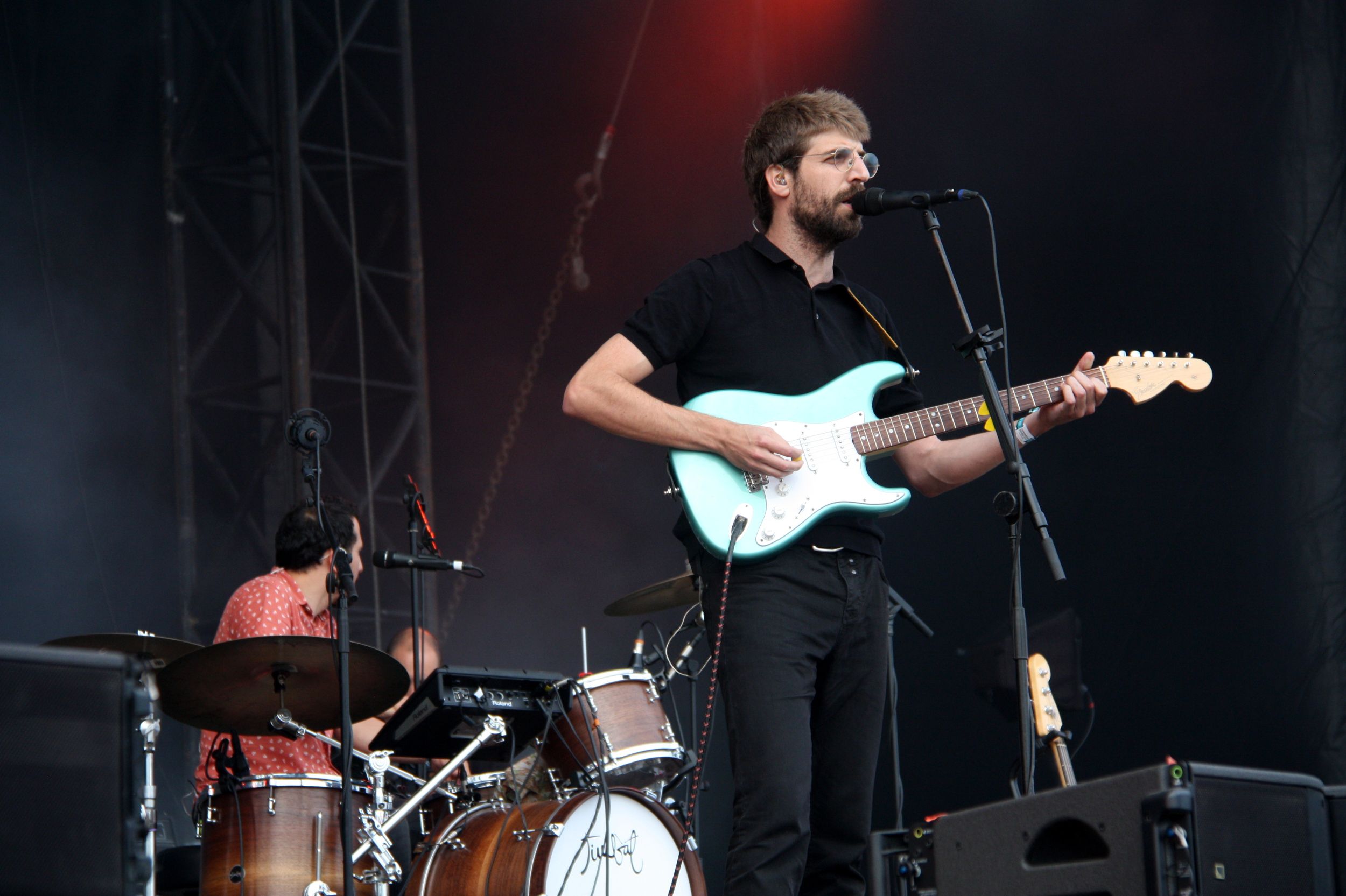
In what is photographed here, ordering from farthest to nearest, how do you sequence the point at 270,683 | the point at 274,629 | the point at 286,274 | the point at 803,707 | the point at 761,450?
the point at 286,274 < the point at 274,629 < the point at 270,683 < the point at 761,450 < the point at 803,707

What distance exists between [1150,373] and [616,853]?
2042mm

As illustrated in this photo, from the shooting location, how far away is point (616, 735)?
13.1 feet

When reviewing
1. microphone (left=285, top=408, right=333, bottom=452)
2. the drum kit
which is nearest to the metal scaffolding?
the drum kit

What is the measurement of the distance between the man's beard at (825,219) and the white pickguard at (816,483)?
40 cm

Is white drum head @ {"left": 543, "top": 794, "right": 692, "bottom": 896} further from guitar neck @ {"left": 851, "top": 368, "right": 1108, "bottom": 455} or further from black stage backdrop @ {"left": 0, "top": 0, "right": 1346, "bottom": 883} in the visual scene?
black stage backdrop @ {"left": 0, "top": 0, "right": 1346, "bottom": 883}

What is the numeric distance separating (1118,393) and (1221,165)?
946mm

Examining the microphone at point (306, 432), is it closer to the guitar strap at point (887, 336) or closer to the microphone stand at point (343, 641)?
the microphone stand at point (343, 641)

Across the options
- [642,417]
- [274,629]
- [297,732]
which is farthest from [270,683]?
[642,417]

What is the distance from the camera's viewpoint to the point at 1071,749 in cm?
493

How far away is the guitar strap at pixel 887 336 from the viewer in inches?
111

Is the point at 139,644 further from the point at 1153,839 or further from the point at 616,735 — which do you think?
the point at 1153,839

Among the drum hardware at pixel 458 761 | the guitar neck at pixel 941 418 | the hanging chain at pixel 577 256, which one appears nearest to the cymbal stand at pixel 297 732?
the drum hardware at pixel 458 761

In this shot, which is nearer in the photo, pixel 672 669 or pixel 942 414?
pixel 942 414

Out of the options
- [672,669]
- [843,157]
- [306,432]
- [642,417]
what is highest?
[843,157]
